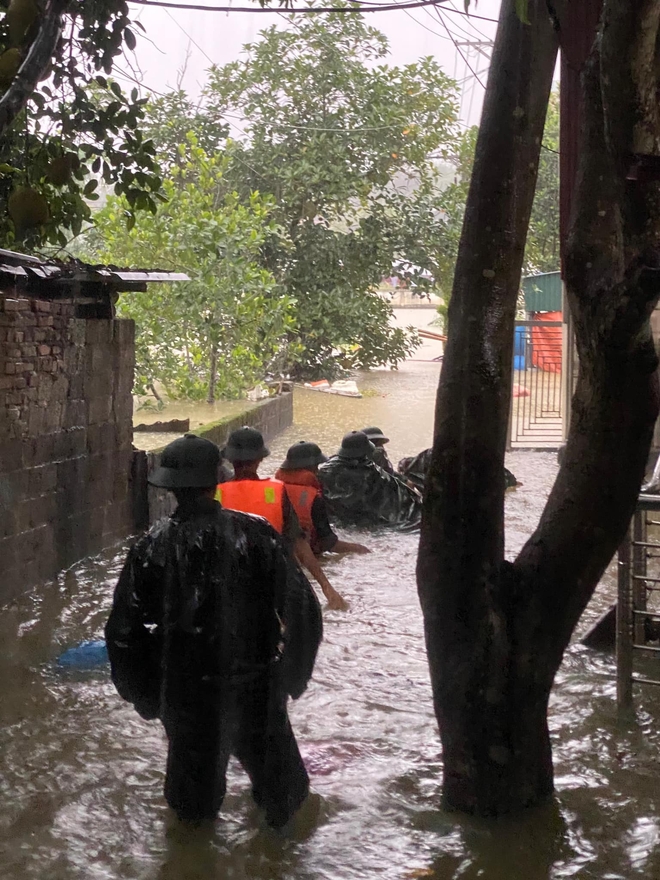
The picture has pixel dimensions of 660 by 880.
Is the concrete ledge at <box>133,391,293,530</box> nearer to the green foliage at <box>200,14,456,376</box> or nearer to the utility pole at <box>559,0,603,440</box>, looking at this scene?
the green foliage at <box>200,14,456,376</box>

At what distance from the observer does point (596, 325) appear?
343cm

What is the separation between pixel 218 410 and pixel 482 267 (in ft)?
34.4

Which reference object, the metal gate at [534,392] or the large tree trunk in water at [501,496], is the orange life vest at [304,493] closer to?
the large tree trunk in water at [501,496]

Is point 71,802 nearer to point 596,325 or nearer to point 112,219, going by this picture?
point 596,325

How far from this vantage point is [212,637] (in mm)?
3461

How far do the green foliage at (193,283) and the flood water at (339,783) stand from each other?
6555 mm

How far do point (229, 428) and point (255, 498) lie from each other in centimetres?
726

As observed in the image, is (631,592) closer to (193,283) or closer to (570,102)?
(570,102)

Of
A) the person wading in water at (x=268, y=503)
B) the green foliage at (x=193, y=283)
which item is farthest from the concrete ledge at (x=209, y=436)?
the green foliage at (x=193, y=283)

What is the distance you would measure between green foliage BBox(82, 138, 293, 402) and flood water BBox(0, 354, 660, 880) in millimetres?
6555

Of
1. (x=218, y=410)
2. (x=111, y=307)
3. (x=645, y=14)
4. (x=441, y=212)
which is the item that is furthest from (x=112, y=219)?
(x=645, y=14)

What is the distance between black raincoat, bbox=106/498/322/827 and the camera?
344 centimetres

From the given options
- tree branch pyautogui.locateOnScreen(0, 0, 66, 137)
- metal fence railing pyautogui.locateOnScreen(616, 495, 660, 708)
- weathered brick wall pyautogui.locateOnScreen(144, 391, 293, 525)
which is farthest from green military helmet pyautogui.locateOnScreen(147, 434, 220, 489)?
weathered brick wall pyautogui.locateOnScreen(144, 391, 293, 525)

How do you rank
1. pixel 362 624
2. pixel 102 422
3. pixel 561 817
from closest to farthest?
pixel 561 817
pixel 362 624
pixel 102 422
